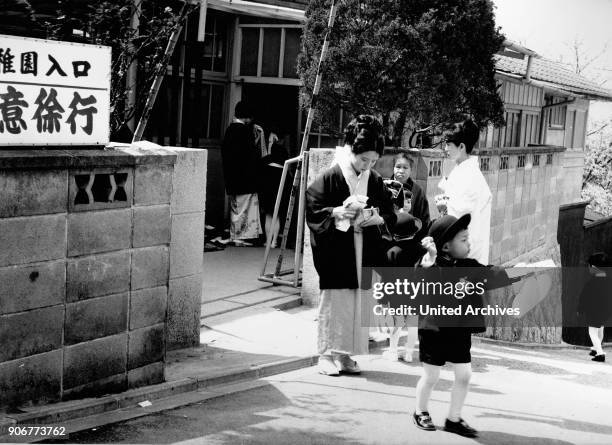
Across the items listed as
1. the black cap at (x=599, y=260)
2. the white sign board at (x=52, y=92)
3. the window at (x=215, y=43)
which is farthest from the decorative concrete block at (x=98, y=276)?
the window at (x=215, y=43)

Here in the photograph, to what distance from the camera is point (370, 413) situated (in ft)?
21.6

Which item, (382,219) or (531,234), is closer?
(382,219)

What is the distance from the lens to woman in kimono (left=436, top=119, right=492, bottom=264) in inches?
293

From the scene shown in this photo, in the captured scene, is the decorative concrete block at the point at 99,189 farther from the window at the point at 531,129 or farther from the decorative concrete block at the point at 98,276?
the window at the point at 531,129

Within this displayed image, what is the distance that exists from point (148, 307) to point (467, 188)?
290cm

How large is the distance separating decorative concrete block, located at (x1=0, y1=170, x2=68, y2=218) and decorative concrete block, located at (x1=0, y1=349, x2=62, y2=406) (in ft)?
3.26

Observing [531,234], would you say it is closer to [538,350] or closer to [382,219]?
[538,350]

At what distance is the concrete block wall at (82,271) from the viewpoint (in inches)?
223

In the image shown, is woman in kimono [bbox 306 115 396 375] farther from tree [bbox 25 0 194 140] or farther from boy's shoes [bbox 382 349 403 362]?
tree [bbox 25 0 194 140]

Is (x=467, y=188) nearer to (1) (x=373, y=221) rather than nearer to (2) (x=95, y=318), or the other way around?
(1) (x=373, y=221)

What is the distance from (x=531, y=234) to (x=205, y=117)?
6830mm

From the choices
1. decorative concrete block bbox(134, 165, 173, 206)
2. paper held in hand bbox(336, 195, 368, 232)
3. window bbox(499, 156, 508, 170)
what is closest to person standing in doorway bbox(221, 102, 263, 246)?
window bbox(499, 156, 508, 170)

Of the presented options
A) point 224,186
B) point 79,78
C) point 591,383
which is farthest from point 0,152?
point 224,186

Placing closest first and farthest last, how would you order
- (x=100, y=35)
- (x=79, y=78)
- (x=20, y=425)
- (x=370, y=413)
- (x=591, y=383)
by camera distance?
(x=20, y=425) → (x=79, y=78) → (x=370, y=413) → (x=100, y=35) → (x=591, y=383)
